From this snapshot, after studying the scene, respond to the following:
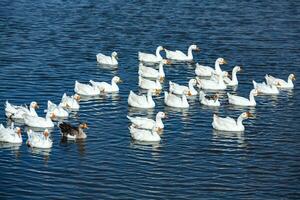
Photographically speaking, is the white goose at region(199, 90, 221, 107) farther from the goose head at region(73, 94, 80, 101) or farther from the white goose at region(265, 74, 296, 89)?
the goose head at region(73, 94, 80, 101)

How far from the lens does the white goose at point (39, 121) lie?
44.3 metres

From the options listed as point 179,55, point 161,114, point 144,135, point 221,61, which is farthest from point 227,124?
point 179,55

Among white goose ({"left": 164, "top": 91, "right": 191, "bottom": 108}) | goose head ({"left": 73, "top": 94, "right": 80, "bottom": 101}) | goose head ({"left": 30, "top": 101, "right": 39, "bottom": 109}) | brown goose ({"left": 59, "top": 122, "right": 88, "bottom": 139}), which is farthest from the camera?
white goose ({"left": 164, "top": 91, "right": 191, "bottom": 108})

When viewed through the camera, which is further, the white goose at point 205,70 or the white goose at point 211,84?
the white goose at point 205,70

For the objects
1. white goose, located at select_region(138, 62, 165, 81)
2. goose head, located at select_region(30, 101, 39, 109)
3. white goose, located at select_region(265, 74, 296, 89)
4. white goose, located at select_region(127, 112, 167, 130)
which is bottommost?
white goose, located at select_region(127, 112, 167, 130)

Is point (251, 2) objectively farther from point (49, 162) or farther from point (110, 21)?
point (49, 162)

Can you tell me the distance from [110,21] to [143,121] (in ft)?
100

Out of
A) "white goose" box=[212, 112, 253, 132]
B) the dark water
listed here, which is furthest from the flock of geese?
the dark water

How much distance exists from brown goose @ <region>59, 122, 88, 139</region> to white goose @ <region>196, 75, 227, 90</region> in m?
13.0

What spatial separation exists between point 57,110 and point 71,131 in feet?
13.2

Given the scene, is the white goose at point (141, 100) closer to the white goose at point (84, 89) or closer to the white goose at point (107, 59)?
the white goose at point (84, 89)

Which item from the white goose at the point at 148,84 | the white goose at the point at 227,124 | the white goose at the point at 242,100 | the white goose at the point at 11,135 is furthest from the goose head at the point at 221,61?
the white goose at the point at 11,135

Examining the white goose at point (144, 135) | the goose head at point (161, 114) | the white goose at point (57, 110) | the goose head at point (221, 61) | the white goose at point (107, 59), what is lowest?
the white goose at point (144, 135)

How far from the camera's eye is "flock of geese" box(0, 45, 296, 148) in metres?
42.6
